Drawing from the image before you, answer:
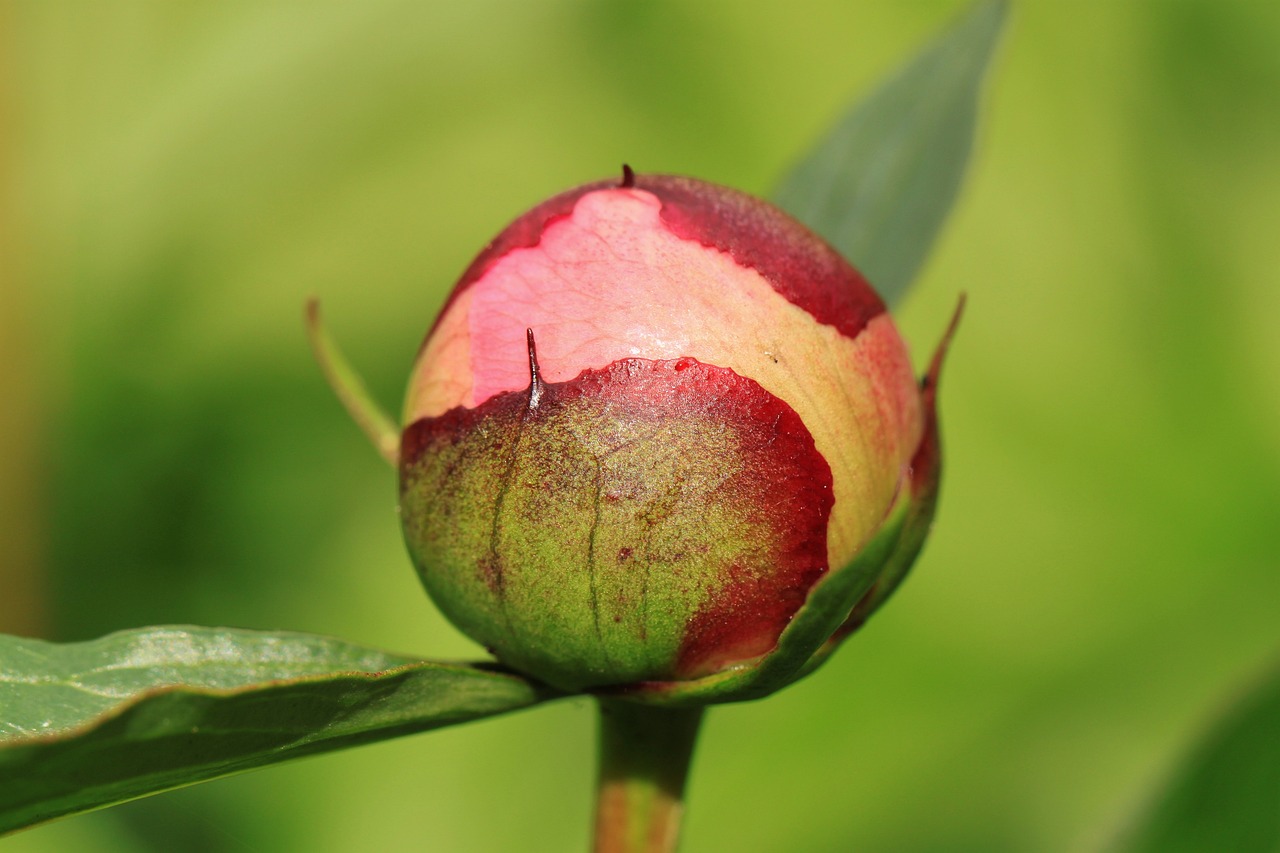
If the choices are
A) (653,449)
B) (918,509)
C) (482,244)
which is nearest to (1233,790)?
(918,509)

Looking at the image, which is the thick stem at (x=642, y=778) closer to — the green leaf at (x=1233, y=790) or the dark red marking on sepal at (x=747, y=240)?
the dark red marking on sepal at (x=747, y=240)

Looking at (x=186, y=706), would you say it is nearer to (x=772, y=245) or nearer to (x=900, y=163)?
(x=772, y=245)

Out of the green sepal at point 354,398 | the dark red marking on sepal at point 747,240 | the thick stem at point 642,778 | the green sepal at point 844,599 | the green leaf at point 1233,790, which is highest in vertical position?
the dark red marking on sepal at point 747,240

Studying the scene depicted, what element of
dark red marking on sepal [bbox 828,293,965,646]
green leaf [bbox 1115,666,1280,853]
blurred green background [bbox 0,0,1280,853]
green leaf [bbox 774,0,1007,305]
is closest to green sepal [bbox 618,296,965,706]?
dark red marking on sepal [bbox 828,293,965,646]

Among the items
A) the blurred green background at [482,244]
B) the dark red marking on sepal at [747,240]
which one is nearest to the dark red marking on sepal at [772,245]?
the dark red marking on sepal at [747,240]

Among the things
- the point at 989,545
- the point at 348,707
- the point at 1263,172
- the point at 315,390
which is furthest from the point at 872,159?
the point at 1263,172

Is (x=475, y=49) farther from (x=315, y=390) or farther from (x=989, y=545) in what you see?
(x=989, y=545)
